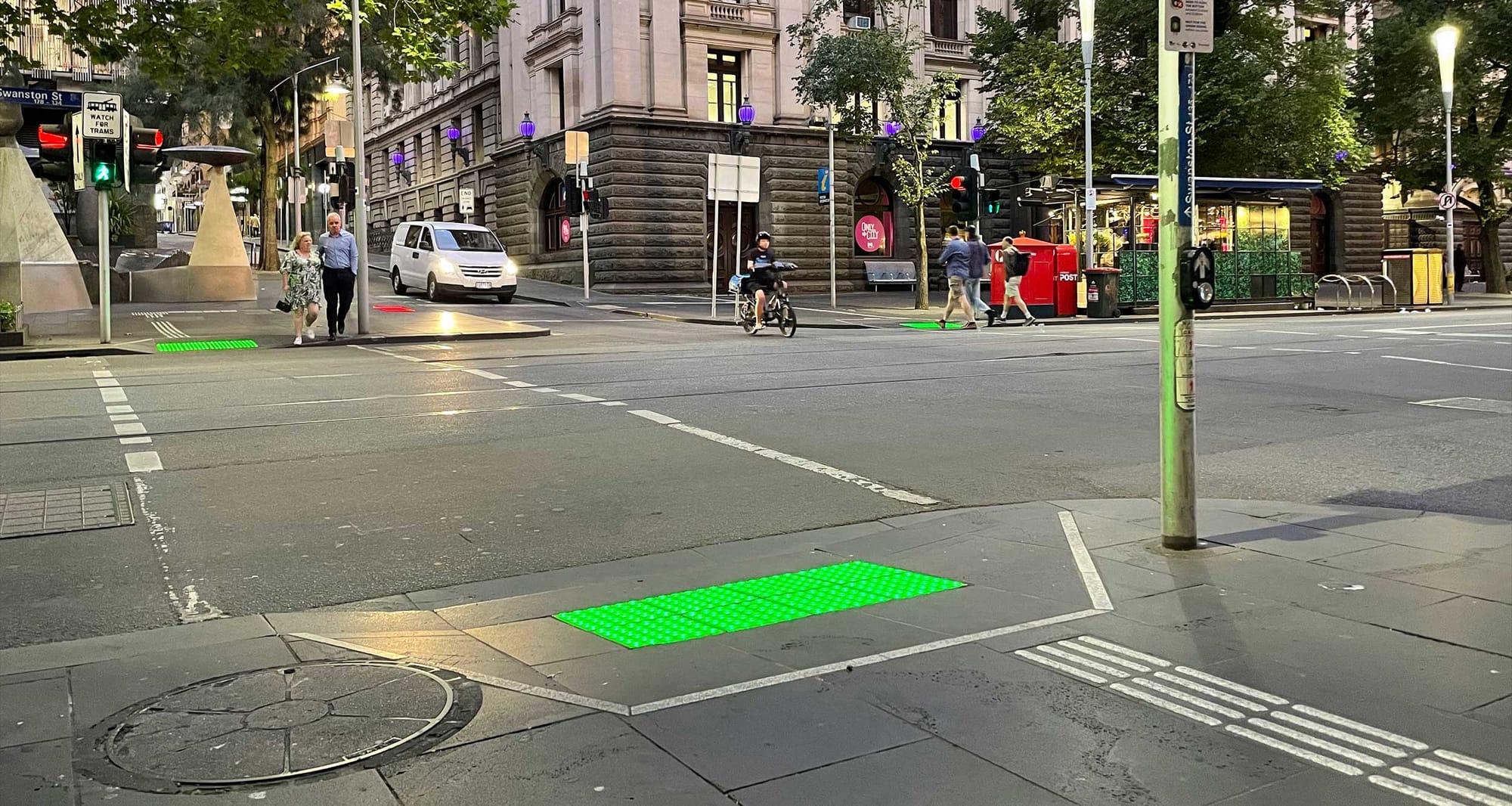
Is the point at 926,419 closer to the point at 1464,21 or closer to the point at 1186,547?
the point at 1186,547

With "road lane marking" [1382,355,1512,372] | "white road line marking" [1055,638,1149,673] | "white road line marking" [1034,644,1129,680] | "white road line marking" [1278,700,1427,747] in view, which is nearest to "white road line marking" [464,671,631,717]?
"white road line marking" [1034,644,1129,680]

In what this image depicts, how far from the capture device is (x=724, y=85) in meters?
41.2

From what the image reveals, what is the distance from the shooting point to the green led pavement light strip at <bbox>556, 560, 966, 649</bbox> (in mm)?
4910

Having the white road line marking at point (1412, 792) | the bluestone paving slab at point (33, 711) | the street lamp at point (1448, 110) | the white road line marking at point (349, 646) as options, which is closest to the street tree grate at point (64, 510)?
the white road line marking at point (349, 646)

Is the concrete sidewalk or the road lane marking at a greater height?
the road lane marking

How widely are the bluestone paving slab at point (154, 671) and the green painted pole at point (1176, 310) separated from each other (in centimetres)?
387

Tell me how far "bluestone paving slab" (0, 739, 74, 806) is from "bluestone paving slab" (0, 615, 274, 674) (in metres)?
0.92

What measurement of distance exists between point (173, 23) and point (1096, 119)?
1113 inches

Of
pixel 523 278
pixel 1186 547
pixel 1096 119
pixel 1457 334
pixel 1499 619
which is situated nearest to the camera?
pixel 1499 619

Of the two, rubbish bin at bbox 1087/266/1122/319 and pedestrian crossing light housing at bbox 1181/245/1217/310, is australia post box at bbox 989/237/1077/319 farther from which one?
pedestrian crossing light housing at bbox 1181/245/1217/310

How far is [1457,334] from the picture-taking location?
19.8 meters

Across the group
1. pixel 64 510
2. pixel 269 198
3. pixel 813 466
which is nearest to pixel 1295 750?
pixel 813 466

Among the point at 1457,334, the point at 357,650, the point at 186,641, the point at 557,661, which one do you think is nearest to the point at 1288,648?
the point at 557,661

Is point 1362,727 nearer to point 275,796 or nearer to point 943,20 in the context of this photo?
point 275,796
